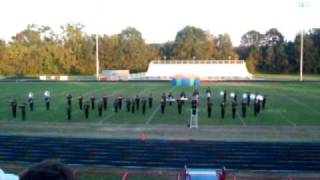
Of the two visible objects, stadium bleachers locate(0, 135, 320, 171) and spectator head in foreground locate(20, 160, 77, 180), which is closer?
spectator head in foreground locate(20, 160, 77, 180)

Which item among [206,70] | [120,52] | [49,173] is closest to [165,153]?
[49,173]

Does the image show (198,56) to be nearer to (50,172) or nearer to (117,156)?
(117,156)

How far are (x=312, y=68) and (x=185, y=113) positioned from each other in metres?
56.3

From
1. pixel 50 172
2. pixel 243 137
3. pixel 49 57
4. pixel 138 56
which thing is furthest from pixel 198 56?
pixel 50 172

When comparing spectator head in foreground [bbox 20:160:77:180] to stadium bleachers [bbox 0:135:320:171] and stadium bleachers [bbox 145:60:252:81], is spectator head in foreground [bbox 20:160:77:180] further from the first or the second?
stadium bleachers [bbox 145:60:252:81]

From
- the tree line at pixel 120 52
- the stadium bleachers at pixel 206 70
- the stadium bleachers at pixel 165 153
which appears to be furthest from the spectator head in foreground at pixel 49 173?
the tree line at pixel 120 52

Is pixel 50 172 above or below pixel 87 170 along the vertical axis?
above

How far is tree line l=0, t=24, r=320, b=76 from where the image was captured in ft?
220

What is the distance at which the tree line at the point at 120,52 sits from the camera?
6700cm

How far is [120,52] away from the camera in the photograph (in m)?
72.6

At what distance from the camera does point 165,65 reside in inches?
2255

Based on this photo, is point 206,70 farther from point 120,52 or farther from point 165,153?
point 165,153

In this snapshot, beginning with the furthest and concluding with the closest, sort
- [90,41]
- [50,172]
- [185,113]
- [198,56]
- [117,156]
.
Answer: [198,56]
[90,41]
[185,113]
[117,156]
[50,172]

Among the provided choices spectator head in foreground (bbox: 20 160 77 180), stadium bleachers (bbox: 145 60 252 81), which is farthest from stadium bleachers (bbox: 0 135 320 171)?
stadium bleachers (bbox: 145 60 252 81)
